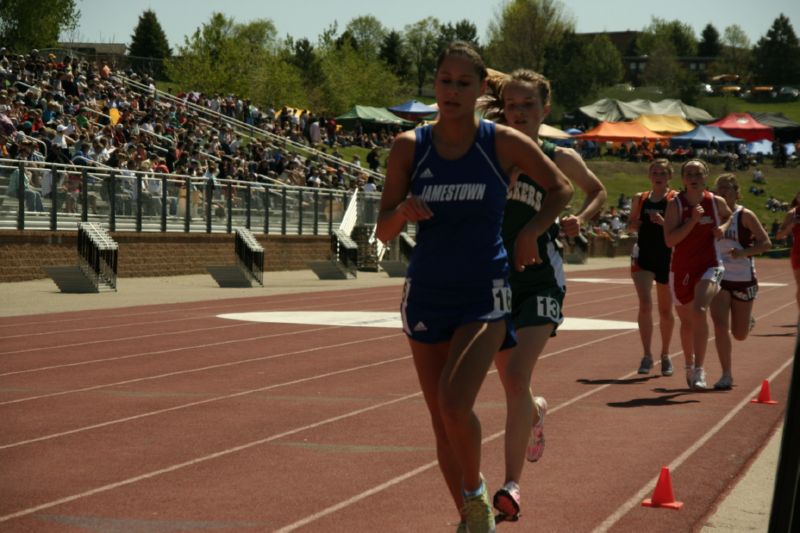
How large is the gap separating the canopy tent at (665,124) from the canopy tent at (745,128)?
1634 mm

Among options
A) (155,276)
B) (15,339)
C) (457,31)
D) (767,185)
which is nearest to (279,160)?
(155,276)

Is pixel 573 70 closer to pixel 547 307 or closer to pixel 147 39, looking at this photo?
pixel 147 39

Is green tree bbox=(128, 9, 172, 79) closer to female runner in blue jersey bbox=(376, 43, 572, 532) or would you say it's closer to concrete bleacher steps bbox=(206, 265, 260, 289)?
concrete bleacher steps bbox=(206, 265, 260, 289)

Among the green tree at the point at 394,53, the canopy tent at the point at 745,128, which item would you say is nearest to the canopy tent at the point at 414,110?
the canopy tent at the point at 745,128

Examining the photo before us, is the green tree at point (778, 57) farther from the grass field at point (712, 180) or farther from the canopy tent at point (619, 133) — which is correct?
the canopy tent at point (619, 133)

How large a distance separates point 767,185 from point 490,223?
7280cm

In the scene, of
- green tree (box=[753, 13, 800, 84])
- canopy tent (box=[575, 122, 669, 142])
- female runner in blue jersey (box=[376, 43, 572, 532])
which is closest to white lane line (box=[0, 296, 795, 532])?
female runner in blue jersey (box=[376, 43, 572, 532])

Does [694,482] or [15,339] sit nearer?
[694,482]

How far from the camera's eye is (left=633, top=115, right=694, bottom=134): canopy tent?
69.7 m

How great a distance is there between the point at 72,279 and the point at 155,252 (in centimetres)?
622

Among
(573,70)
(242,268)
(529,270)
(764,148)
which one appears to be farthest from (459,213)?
(573,70)

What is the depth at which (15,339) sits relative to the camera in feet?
49.4

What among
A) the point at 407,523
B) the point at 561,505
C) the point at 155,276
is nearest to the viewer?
the point at 407,523

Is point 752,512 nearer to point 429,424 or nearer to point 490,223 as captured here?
point 490,223
